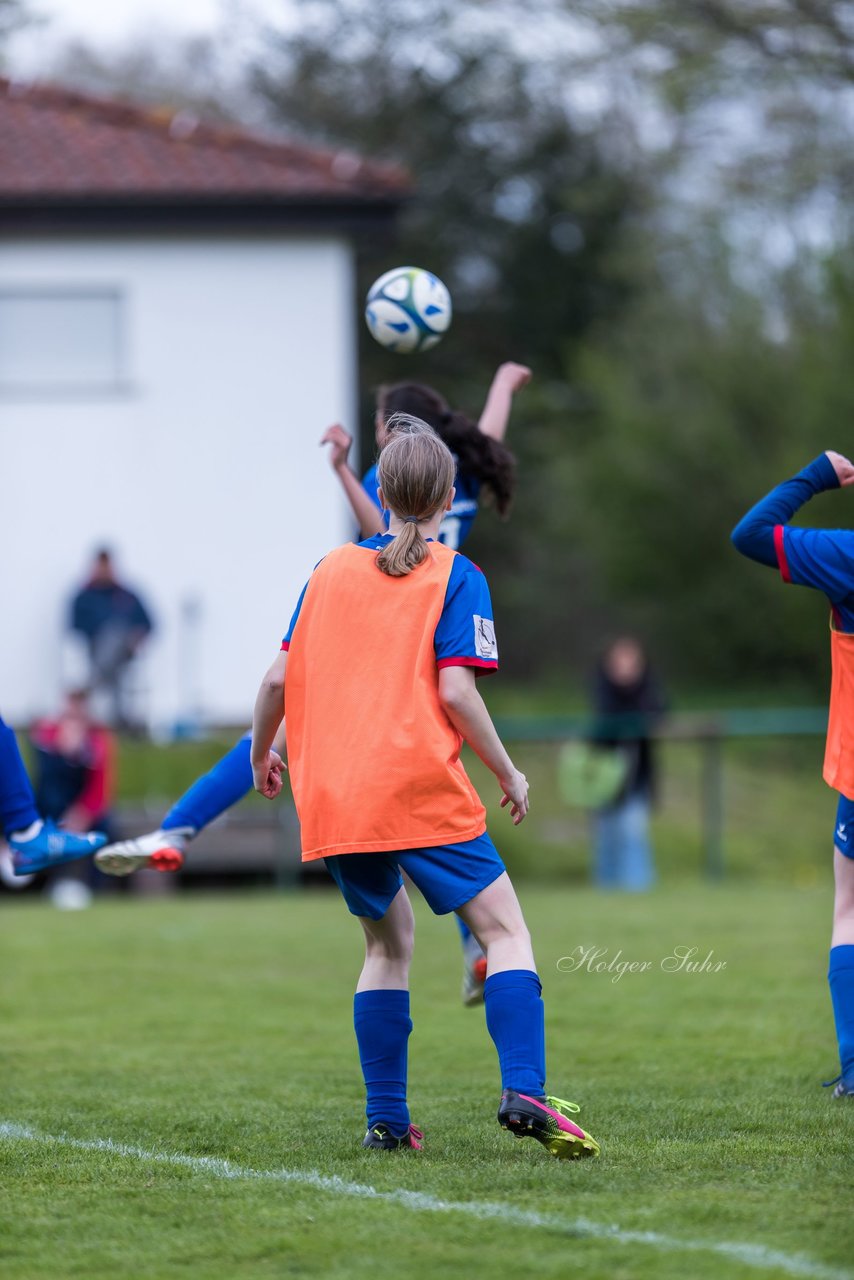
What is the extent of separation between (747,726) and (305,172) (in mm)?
7941

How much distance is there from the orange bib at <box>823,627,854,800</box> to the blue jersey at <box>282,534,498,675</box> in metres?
1.28

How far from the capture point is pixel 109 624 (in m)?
17.7

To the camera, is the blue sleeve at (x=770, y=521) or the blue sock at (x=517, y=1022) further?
the blue sleeve at (x=770, y=521)

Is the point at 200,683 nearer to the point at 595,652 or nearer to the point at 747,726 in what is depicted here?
the point at 747,726

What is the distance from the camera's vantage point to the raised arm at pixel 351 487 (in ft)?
19.1

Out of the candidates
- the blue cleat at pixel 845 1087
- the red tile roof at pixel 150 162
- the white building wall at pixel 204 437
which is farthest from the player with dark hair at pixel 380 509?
the red tile roof at pixel 150 162

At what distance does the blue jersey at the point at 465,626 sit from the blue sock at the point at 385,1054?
95 centimetres

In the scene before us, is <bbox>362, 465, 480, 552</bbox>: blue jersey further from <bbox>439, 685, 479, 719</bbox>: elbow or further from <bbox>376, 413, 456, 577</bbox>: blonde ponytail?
<bbox>439, 685, 479, 719</bbox>: elbow

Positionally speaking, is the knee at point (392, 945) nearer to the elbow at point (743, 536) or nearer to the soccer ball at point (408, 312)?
the elbow at point (743, 536)

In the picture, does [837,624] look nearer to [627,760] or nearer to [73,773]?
[627,760]

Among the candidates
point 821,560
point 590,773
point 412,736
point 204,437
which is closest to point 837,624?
point 821,560

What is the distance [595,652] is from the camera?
1352 inches

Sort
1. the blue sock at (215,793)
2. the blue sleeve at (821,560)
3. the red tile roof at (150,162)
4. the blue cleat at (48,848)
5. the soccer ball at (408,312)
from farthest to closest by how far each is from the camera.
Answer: the red tile roof at (150,162) < the soccer ball at (408,312) < the blue cleat at (48,848) < the blue sock at (215,793) < the blue sleeve at (821,560)

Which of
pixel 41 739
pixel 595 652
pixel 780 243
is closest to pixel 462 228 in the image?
pixel 780 243
